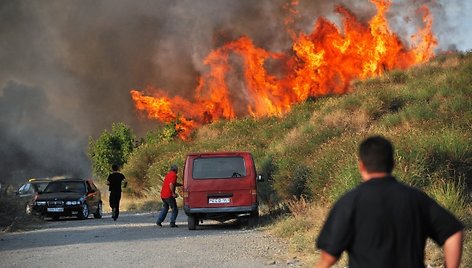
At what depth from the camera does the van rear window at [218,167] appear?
67.6 ft

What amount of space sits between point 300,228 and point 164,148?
30.2 metres

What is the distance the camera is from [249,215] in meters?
20.9

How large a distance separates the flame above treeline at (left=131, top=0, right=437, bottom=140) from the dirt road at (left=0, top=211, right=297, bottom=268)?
2670 centimetres

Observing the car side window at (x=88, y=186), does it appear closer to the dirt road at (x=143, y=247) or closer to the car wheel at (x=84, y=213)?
the car wheel at (x=84, y=213)

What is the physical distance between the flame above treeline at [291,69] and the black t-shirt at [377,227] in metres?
41.4

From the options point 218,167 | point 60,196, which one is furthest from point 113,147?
point 218,167

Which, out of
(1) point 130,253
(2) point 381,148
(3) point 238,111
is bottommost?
(1) point 130,253

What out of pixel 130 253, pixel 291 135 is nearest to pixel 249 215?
pixel 130 253

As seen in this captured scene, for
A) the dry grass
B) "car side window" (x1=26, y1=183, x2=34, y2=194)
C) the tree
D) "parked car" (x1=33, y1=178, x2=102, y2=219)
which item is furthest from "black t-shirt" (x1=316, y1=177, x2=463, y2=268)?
the tree

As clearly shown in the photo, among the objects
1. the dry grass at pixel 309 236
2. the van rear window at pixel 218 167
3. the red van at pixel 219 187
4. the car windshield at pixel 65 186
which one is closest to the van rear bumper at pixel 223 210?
the red van at pixel 219 187

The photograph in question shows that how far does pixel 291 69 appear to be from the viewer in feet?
163

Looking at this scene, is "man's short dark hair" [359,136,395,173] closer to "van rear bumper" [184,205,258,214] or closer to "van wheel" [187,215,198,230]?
"van rear bumper" [184,205,258,214]

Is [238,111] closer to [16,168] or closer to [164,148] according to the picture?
[164,148]

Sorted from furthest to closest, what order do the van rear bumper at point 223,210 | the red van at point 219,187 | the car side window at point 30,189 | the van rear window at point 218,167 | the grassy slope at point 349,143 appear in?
the car side window at point 30,189
the van rear window at point 218,167
the red van at point 219,187
the van rear bumper at point 223,210
the grassy slope at point 349,143
